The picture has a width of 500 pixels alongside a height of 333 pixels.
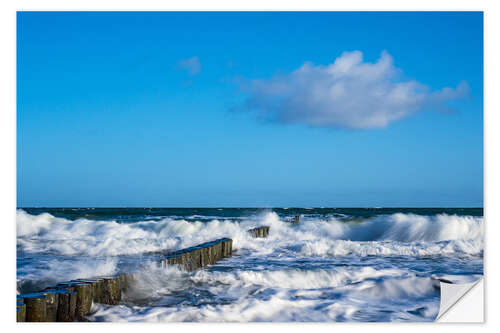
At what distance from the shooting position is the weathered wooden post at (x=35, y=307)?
341 cm

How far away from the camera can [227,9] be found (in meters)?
4.62

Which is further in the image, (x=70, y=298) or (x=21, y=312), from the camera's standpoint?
(x=70, y=298)

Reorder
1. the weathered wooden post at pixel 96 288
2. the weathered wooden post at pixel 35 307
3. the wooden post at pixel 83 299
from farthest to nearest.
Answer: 1. the weathered wooden post at pixel 96 288
2. the wooden post at pixel 83 299
3. the weathered wooden post at pixel 35 307

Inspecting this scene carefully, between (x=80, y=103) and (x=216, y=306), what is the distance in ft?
10.0

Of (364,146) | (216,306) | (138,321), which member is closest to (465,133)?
(364,146)

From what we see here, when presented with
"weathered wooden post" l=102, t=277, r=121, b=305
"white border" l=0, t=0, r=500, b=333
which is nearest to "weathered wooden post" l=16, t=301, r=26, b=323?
"white border" l=0, t=0, r=500, b=333

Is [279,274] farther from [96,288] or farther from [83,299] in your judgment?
[83,299]

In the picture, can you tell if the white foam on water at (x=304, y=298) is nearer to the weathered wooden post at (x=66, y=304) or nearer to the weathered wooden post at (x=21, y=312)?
the weathered wooden post at (x=66, y=304)

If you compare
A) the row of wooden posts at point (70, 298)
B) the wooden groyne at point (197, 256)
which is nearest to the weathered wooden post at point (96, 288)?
the row of wooden posts at point (70, 298)

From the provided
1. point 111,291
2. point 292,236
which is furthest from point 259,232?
point 111,291
